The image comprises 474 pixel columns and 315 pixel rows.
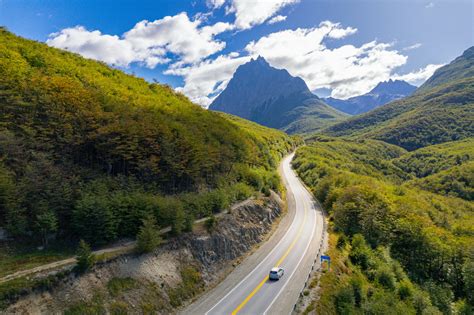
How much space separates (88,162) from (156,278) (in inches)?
757

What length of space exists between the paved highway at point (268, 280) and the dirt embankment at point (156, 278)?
72.5 inches

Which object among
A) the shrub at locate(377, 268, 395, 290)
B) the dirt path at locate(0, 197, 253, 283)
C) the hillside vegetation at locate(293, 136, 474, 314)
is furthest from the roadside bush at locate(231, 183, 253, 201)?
the shrub at locate(377, 268, 395, 290)

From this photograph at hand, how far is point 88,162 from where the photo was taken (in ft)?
118

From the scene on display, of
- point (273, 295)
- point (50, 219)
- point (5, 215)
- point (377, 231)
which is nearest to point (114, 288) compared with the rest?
point (50, 219)

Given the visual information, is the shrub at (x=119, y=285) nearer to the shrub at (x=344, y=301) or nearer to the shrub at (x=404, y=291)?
the shrub at (x=344, y=301)

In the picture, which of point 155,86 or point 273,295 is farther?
point 155,86

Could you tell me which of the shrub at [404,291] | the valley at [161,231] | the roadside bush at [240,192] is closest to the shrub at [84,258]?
the valley at [161,231]

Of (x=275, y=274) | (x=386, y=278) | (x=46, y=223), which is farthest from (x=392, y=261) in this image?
(x=46, y=223)

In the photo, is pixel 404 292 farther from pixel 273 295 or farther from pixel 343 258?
pixel 273 295

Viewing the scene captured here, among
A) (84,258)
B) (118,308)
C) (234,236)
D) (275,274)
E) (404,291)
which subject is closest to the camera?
(118,308)

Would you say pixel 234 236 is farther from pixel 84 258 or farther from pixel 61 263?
pixel 61 263

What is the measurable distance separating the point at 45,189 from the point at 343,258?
122ft

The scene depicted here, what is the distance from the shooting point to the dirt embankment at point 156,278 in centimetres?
2073

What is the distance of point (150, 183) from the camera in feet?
→ 126
